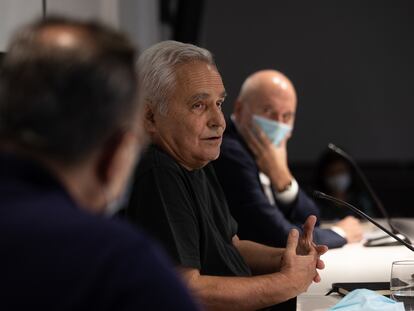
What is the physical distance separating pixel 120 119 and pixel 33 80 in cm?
10

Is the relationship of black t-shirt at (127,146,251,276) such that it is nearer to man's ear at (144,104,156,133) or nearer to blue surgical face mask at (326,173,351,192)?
man's ear at (144,104,156,133)

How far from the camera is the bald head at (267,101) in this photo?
3293 millimetres

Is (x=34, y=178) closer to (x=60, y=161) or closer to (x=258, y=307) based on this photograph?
(x=60, y=161)

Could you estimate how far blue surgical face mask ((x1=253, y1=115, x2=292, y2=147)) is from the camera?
10.8ft

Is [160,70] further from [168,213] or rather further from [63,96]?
[63,96]

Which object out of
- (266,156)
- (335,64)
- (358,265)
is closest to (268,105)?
(266,156)

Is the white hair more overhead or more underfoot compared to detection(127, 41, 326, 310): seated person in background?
more overhead

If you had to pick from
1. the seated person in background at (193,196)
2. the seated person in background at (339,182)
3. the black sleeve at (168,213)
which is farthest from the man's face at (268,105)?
the seated person in background at (339,182)

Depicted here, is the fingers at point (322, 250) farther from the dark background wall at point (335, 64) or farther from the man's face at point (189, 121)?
the dark background wall at point (335, 64)

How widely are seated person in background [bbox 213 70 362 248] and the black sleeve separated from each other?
0.92 m

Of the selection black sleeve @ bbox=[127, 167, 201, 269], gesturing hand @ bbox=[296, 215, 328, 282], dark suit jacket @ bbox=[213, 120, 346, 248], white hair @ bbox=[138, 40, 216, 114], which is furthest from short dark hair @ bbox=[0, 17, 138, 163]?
dark suit jacket @ bbox=[213, 120, 346, 248]

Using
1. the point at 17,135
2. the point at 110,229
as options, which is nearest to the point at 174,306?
the point at 110,229

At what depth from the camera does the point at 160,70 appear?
198 centimetres

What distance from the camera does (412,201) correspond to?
6906 mm
